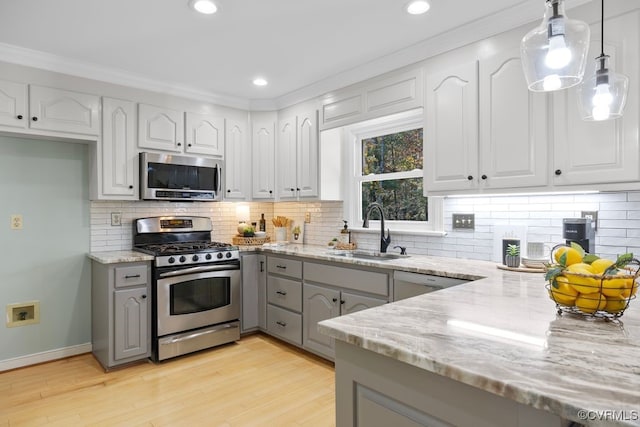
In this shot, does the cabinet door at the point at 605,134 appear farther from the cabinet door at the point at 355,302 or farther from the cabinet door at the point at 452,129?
the cabinet door at the point at 355,302

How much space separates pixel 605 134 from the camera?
1.94 m

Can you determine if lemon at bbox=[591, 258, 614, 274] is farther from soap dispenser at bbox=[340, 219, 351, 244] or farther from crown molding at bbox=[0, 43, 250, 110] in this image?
crown molding at bbox=[0, 43, 250, 110]

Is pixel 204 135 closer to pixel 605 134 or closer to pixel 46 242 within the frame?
pixel 46 242

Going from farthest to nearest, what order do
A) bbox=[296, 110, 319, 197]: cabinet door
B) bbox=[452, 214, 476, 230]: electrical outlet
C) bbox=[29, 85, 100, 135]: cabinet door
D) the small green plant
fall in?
bbox=[296, 110, 319, 197]: cabinet door, bbox=[29, 85, 100, 135]: cabinet door, bbox=[452, 214, 476, 230]: electrical outlet, the small green plant

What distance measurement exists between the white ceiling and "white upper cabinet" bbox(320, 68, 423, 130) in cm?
10

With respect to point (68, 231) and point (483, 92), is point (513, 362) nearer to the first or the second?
point (483, 92)

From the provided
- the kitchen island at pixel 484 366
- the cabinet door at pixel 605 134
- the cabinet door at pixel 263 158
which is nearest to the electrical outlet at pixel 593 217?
the cabinet door at pixel 605 134

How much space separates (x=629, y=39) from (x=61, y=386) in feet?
13.5

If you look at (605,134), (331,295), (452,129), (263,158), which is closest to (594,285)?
(605,134)

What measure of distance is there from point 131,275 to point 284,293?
1286 millimetres

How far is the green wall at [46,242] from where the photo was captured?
3086 mm

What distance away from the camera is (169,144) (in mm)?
3592

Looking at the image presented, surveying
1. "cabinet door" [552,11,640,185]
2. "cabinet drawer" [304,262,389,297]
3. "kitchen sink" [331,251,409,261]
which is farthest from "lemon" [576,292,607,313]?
"kitchen sink" [331,251,409,261]

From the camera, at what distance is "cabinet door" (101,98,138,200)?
10.6 feet
